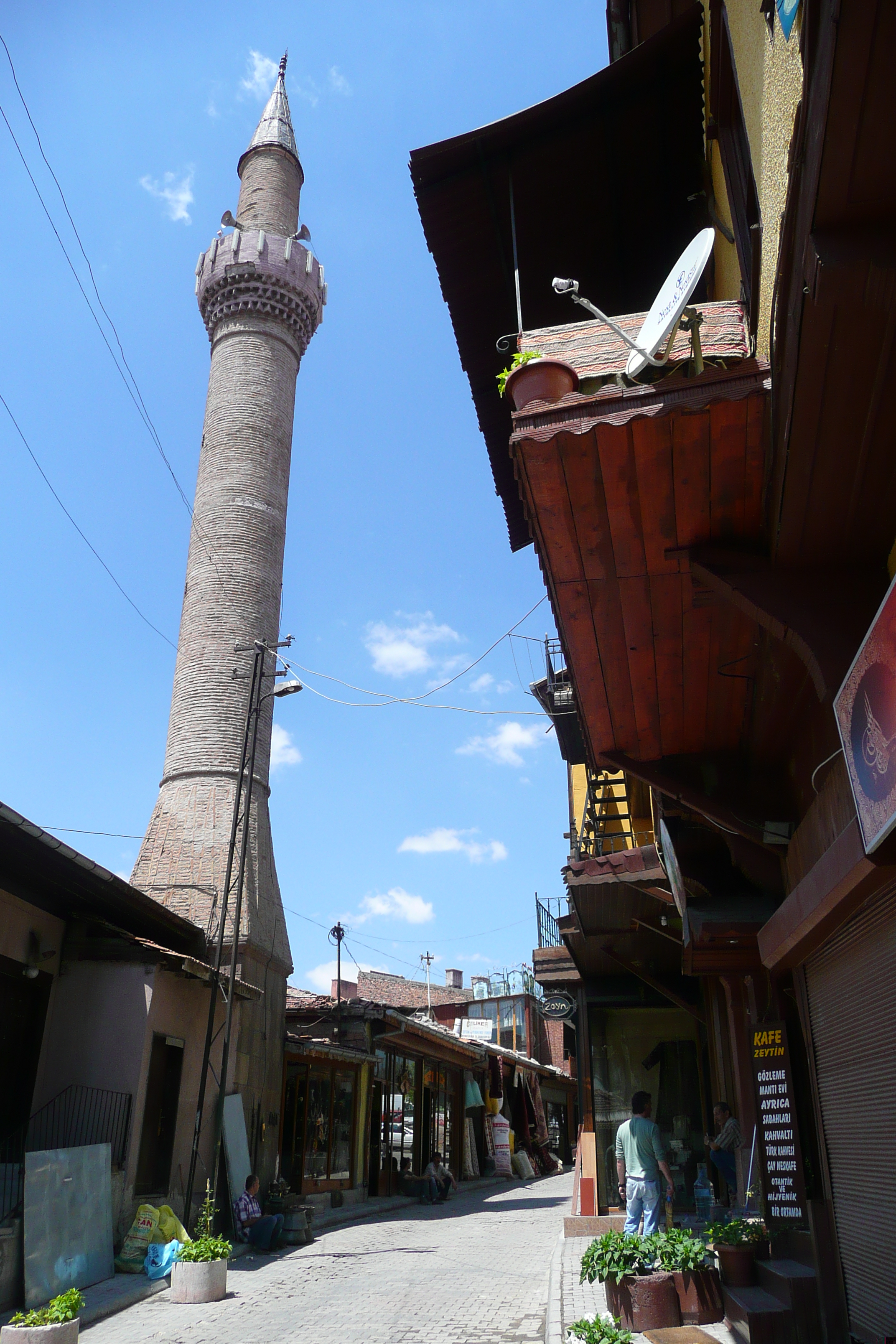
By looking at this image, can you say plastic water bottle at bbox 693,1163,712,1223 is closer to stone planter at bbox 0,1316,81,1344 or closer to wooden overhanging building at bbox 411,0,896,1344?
wooden overhanging building at bbox 411,0,896,1344

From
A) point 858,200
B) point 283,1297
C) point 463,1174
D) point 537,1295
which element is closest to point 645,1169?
point 537,1295

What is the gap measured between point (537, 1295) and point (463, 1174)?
19132mm

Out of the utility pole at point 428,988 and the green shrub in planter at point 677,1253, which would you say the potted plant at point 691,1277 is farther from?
the utility pole at point 428,988

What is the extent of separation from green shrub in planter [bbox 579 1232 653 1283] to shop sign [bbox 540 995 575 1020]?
8915mm

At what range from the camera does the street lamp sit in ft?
40.3

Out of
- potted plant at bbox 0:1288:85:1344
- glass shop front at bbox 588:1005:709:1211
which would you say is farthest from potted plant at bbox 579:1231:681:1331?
glass shop front at bbox 588:1005:709:1211

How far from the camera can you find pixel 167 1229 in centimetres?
1038

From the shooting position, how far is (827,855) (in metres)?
4.27

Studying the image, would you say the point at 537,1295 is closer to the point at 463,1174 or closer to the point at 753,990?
the point at 753,990

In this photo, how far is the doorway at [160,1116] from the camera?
1180 cm

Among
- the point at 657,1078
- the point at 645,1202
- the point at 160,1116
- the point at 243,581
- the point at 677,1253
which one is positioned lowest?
the point at 677,1253

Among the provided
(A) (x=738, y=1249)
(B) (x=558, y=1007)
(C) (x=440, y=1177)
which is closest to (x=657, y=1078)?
(B) (x=558, y=1007)

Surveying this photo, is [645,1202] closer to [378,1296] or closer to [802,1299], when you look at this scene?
[802,1299]

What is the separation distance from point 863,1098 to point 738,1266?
7.91 ft
